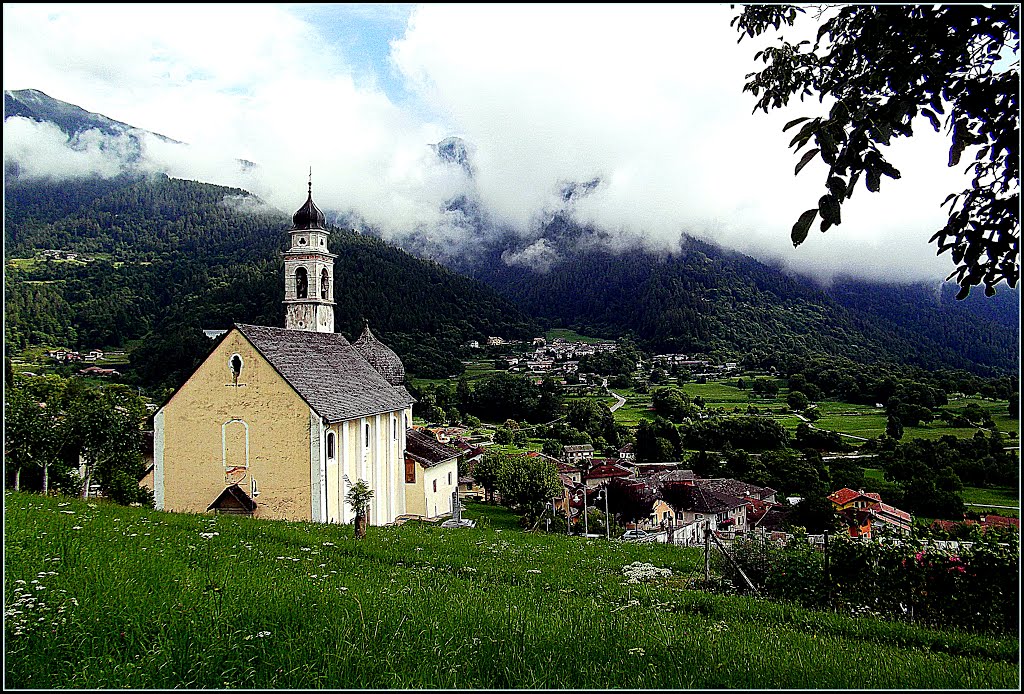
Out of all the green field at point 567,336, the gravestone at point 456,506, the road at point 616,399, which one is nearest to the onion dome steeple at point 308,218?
the gravestone at point 456,506

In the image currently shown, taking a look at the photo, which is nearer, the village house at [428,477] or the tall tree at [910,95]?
the tall tree at [910,95]

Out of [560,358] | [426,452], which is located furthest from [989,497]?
[560,358]

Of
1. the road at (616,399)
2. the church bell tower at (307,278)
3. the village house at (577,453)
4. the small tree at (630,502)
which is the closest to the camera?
the church bell tower at (307,278)

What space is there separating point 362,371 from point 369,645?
2325 cm

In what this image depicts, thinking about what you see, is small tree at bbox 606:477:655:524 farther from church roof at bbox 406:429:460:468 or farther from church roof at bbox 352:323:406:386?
church roof at bbox 352:323:406:386

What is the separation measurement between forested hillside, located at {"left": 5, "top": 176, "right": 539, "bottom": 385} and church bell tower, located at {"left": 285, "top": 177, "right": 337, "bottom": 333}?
5529 cm

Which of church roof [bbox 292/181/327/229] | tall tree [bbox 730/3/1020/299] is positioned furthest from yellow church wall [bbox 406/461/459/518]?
tall tree [bbox 730/3/1020/299]

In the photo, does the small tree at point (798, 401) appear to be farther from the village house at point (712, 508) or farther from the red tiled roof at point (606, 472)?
the village house at point (712, 508)

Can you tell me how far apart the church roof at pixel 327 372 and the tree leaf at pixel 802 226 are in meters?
19.9

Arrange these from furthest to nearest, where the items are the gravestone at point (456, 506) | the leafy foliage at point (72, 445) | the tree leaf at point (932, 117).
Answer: the gravestone at point (456, 506), the leafy foliage at point (72, 445), the tree leaf at point (932, 117)

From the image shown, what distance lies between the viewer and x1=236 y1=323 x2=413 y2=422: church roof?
21.2 metres

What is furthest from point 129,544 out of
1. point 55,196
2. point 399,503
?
point 55,196

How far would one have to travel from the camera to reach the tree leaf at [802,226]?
2309mm

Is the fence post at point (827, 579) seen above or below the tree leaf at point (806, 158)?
below
